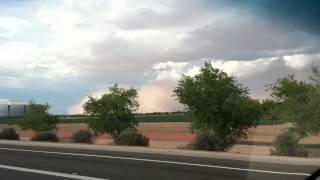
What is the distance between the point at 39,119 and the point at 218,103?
27.9 m

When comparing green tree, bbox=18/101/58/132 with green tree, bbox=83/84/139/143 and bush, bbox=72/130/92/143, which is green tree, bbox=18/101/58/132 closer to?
green tree, bbox=83/84/139/143

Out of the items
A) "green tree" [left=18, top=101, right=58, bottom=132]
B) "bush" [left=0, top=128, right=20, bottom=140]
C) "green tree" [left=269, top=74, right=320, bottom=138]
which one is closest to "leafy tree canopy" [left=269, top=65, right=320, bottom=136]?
"green tree" [left=269, top=74, right=320, bottom=138]

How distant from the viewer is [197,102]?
1393 inches

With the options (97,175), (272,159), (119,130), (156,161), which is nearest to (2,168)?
(97,175)

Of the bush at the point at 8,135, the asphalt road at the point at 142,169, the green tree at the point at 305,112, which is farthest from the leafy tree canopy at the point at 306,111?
the bush at the point at 8,135

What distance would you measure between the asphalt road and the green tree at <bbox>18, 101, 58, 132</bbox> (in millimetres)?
35227

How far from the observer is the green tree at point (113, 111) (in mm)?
45156

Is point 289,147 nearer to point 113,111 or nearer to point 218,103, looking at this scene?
point 218,103

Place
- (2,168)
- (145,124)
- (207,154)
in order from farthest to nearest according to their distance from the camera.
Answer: (145,124) → (207,154) → (2,168)

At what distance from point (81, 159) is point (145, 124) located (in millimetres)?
76618

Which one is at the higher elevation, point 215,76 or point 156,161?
point 215,76

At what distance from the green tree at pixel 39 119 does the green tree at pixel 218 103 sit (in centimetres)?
2628

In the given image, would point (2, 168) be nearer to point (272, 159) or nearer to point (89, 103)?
point (272, 159)

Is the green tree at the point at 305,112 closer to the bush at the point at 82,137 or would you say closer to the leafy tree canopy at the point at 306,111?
the leafy tree canopy at the point at 306,111
